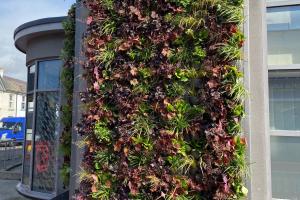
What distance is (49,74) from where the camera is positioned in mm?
7418

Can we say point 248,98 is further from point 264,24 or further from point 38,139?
point 38,139

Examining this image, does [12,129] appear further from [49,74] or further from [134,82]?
[134,82]

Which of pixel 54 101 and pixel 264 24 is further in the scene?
pixel 54 101

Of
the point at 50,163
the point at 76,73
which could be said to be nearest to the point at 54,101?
the point at 50,163

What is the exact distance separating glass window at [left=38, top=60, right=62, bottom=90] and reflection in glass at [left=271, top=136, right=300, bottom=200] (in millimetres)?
5471

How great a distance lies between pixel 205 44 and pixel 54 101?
524 cm

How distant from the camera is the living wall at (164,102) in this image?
2.56 metres

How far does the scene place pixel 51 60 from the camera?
7355 millimetres

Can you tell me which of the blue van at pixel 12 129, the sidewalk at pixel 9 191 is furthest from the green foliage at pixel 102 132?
the blue van at pixel 12 129

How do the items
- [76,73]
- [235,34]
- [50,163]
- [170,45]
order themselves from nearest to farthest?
[235,34] < [170,45] < [76,73] < [50,163]

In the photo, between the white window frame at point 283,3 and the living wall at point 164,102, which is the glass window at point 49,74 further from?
the white window frame at point 283,3

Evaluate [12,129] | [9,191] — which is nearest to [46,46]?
[9,191]

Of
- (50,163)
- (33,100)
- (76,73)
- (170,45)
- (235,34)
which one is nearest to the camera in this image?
(235,34)

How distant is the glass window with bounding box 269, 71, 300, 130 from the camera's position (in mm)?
2732
